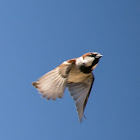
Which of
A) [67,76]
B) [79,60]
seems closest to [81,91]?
[67,76]

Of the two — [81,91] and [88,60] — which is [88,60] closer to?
[88,60]

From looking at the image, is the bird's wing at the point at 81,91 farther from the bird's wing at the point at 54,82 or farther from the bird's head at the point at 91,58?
the bird's head at the point at 91,58

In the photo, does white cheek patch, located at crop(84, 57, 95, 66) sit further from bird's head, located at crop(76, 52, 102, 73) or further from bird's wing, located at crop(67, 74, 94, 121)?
bird's wing, located at crop(67, 74, 94, 121)

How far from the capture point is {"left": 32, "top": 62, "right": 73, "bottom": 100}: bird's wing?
2525 mm

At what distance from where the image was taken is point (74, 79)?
9.09 feet

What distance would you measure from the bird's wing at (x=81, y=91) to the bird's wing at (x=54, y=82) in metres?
0.22

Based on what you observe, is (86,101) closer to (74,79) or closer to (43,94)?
(74,79)

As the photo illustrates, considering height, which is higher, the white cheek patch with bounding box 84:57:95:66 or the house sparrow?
the white cheek patch with bounding box 84:57:95:66

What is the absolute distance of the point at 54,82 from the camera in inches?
102

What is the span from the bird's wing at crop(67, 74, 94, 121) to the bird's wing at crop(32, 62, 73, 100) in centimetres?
22

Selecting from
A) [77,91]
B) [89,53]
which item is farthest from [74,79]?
[89,53]

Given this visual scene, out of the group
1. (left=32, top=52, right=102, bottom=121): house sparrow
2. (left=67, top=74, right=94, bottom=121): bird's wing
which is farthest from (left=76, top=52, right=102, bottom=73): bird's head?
(left=67, top=74, right=94, bottom=121): bird's wing

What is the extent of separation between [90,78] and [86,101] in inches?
7.2

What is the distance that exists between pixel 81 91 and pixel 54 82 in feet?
1.20
